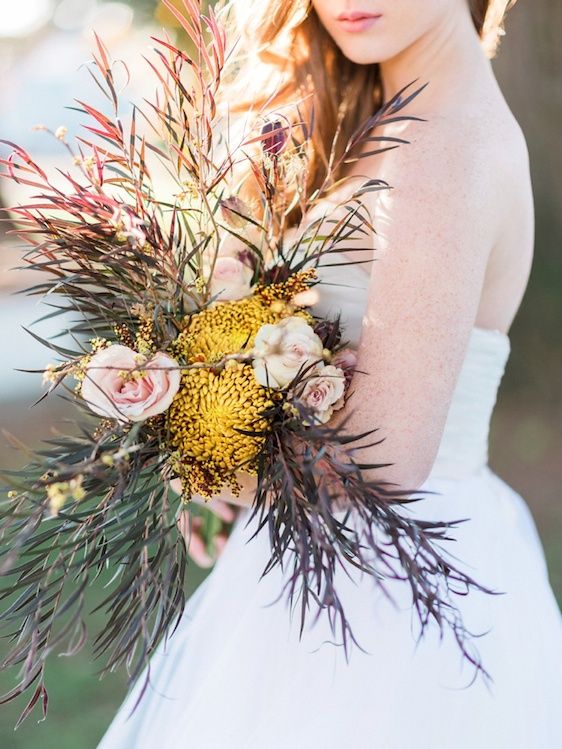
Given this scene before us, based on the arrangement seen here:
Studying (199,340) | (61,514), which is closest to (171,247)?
(199,340)

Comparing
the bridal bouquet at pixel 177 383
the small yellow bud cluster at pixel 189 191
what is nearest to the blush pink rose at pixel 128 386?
the bridal bouquet at pixel 177 383

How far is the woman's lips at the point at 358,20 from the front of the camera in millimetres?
1556

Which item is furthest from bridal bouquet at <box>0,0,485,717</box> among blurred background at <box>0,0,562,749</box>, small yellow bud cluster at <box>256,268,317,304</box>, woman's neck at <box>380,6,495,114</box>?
blurred background at <box>0,0,562,749</box>

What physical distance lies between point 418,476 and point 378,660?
352 mm

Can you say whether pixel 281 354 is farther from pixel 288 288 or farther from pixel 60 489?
pixel 60 489

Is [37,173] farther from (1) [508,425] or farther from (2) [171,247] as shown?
(1) [508,425]

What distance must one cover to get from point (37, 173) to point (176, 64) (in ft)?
0.85

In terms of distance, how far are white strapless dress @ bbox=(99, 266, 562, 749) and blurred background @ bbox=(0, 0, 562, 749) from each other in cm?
140

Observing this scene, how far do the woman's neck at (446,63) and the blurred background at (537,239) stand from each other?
3.98ft

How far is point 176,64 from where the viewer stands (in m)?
1.23

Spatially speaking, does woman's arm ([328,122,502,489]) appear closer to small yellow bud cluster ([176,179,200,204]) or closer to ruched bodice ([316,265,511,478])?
small yellow bud cluster ([176,179,200,204])

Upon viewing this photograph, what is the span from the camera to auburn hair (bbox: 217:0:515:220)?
5.85ft

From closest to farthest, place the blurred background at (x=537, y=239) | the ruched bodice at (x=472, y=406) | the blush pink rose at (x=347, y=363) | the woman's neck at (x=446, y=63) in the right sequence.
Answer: the blush pink rose at (x=347, y=363), the woman's neck at (x=446, y=63), the ruched bodice at (x=472, y=406), the blurred background at (x=537, y=239)

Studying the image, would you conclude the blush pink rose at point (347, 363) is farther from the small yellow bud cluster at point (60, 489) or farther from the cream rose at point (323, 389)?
the small yellow bud cluster at point (60, 489)
